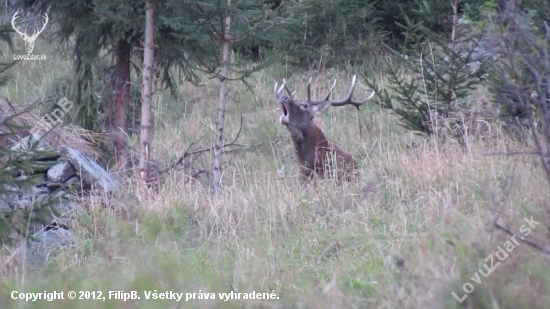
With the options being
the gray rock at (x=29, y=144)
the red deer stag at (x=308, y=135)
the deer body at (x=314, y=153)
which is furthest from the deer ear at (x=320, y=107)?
the gray rock at (x=29, y=144)

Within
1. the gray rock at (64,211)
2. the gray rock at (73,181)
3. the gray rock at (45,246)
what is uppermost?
the gray rock at (73,181)

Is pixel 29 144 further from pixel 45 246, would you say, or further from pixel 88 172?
pixel 88 172

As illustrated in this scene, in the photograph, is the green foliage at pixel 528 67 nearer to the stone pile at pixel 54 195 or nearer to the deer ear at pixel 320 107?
the deer ear at pixel 320 107

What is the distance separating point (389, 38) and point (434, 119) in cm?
780

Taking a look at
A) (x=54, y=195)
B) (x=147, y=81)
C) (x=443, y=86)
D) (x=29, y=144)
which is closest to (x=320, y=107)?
(x=443, y=86)

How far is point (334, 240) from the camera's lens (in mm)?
6590

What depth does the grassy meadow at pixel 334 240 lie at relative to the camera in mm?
4930

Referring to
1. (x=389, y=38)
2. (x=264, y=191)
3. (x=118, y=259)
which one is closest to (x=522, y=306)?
(x=118, y=259)

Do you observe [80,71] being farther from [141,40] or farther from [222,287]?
[222,287]

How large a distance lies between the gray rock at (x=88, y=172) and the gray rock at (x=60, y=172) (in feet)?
0.19

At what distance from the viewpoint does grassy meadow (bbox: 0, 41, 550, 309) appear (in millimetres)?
4930

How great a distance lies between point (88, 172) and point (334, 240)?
10.7 ft

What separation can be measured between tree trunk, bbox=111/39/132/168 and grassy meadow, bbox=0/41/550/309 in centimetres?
182

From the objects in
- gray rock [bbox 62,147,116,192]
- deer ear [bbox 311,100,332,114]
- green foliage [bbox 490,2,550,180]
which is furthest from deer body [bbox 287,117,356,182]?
gray rock [bbox 62,147,116,192]
